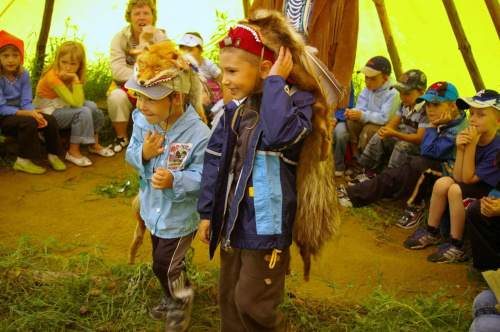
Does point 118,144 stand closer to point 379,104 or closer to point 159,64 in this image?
point 379,104

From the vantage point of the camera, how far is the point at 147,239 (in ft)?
13.8

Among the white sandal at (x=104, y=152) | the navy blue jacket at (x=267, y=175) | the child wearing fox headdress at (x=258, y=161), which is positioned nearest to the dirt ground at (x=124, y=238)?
the white sandal at (x=104, y=152)

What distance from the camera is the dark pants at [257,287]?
89.6 inches

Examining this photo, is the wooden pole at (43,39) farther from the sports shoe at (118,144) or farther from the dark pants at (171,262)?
the dark pants at (171,262)

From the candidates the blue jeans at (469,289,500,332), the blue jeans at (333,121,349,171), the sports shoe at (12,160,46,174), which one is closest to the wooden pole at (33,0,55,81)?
the sports shoe at (12,160,46,174)

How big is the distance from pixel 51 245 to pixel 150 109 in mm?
1865

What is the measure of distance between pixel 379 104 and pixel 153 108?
3.31m

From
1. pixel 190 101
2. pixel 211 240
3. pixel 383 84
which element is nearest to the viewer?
pixel 211 240

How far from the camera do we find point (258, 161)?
86.8 inches

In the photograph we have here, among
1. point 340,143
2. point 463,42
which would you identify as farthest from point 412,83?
point 340,143

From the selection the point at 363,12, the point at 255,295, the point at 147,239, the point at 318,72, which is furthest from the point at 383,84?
the point at 255,295

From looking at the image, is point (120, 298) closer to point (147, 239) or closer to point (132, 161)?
point (132, 161)

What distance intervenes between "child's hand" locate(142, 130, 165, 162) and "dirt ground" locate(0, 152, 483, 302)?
1199 millimetres

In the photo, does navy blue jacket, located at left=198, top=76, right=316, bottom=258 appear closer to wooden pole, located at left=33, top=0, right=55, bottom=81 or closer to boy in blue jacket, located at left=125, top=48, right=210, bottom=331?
boy in blue jacket, located at left=125, top=48, right=210, bottom=331
